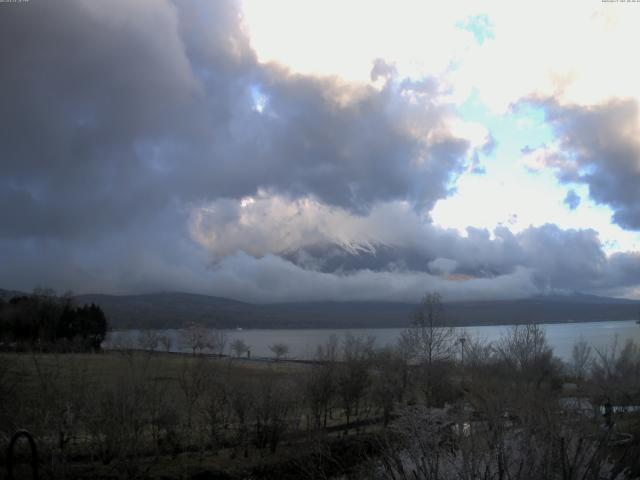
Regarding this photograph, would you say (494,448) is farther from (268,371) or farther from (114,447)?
(268,371)

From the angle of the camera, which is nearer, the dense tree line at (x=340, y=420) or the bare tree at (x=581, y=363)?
the dense tree line at (x=340, y=420)

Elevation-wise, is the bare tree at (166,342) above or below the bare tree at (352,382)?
below

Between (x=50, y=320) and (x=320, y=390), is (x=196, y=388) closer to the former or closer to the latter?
(x=320, y=390)

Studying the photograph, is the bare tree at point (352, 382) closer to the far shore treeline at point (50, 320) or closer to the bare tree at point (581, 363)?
the bare tree at point (581, 363)

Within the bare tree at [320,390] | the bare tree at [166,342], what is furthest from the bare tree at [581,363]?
the bare tree at [166,342]

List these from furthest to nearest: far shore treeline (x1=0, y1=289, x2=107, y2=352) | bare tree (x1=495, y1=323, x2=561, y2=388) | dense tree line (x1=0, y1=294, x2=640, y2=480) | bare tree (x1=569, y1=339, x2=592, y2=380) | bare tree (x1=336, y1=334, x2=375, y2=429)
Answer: far shore treeline (x1=0, y1=289, x2=107, y2=352)
bare tree (x1=569, y1=339, x2=592, y2=380)
bare tree (x1=495, y1=323, x2=561, y2=388)
bare tree (x1=336, y1=334, x2=375, y2=429)
dense tree line (x1=0, y1=294, x2=640, y2=480)

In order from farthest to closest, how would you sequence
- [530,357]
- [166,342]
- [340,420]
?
[166,342] → [530,357] → [340,420]

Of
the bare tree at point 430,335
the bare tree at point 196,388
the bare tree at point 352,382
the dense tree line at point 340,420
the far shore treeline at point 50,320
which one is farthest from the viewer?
the far shore treeline at point 50,320

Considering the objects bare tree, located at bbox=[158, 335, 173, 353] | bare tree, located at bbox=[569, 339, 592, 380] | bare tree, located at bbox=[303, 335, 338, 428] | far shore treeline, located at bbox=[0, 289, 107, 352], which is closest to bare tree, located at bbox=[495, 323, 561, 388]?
bare tree, located at bbox=[569, 339, 592, 380]

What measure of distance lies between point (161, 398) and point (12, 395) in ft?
30.7

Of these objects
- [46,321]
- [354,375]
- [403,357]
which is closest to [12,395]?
[354,375]

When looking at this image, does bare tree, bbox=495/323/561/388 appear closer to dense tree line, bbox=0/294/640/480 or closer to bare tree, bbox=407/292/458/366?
dense tree line, bbox=0/294/640/480

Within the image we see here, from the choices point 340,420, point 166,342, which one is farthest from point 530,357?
point 166,342

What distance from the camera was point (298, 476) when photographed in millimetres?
32469
